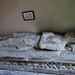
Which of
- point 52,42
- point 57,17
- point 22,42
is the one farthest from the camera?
point 57,17

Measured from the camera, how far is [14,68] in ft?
6.44

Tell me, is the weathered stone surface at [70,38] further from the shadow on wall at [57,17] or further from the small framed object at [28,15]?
the small framed object at [28,15]

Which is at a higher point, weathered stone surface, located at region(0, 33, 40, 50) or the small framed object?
the small framed object

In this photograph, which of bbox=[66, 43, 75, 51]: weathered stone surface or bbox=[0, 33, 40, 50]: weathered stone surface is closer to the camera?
bbox=[66, 43, 75, 51]: weathered stone surface

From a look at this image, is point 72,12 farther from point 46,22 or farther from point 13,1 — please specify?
point 13,1

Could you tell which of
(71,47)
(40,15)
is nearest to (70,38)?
(71,47)

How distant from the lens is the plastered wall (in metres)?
1.86

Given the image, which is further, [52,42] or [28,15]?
[28,15]

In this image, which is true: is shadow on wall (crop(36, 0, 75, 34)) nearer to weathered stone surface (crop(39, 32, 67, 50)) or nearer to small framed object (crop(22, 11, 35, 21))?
small framed object (crop(22, 11, 35, 21))

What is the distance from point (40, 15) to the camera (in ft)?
6.57

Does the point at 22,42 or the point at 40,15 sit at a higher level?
the point at 40,15

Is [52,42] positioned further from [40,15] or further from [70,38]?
[40,15]

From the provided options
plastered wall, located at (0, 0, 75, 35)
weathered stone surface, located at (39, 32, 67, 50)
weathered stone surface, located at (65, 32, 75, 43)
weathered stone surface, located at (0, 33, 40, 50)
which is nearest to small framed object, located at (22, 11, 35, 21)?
plastered wall, located at (0, 0, 75, 35)

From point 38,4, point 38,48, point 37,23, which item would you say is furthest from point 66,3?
point 38,48
